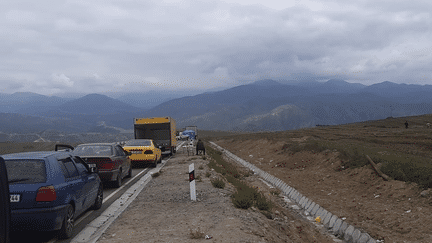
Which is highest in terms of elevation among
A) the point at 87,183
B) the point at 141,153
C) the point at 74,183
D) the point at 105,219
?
the point at 74,183

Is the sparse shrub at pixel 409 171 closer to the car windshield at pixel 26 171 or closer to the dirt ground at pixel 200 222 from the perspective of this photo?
the dirt ground at pixel 200 222

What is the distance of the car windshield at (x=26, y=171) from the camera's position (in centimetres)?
594

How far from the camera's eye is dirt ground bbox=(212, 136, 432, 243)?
26.9ft

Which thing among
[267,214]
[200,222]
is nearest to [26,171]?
[200,222]

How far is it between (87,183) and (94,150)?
5229 mm

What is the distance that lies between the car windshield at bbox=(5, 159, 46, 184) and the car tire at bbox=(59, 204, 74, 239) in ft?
2.63

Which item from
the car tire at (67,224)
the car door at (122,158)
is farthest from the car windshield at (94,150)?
the car tire at (67,224)

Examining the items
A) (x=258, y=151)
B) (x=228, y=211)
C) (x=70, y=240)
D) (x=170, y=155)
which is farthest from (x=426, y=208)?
(x=258, y=151)

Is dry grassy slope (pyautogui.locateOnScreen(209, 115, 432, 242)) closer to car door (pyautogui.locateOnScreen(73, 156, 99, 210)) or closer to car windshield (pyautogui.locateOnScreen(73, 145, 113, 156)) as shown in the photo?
car door (pyautogui.locateOnScreen(73, 156, 99, 210))

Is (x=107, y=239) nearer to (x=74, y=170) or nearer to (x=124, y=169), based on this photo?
(x=74, y=170)

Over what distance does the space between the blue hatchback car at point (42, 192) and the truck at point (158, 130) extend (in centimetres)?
1948

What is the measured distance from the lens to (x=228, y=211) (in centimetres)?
832

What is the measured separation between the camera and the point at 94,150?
12.7 m

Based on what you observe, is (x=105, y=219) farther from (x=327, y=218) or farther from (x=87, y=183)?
(x=327, y=218)
